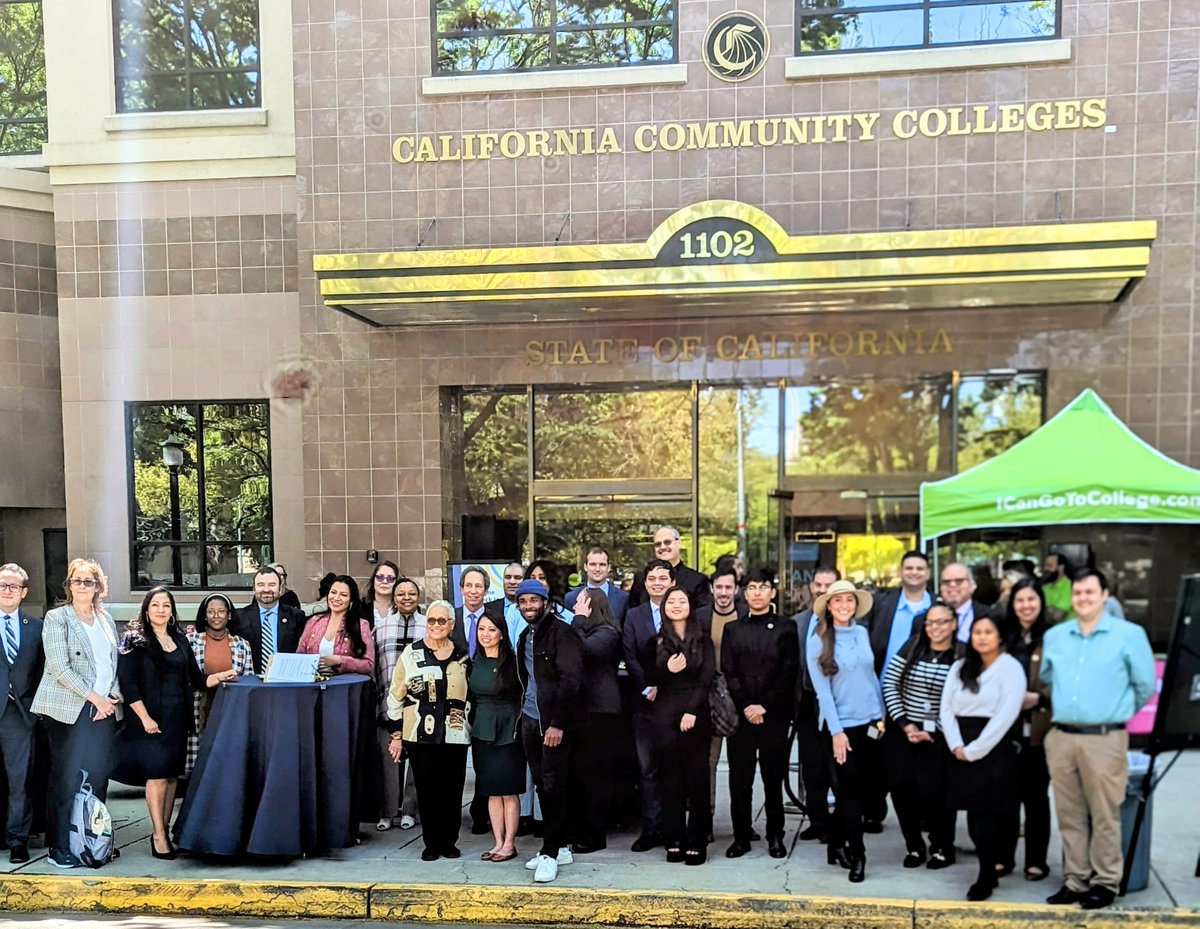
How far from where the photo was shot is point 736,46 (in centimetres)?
1026

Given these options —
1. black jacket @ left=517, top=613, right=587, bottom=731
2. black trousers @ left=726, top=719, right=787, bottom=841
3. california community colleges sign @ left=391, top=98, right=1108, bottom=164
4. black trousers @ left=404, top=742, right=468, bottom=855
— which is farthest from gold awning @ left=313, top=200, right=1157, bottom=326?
black trousers @ left=404, top=742, right=468, bottom=855

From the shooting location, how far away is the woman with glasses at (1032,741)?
6016mm

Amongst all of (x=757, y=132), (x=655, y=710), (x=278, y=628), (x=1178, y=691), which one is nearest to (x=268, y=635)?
(x=278, y=628)

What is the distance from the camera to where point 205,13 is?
11781mm

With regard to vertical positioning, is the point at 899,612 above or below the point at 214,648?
above

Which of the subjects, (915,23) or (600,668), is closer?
(600,668)

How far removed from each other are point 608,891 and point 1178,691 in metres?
3.45

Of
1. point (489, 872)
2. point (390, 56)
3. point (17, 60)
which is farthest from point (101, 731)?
point (17, 60)

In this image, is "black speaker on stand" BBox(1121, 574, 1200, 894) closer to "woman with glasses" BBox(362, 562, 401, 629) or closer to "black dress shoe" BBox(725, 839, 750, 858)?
"black dress shoe" BBox(725, 839, 750, 858)

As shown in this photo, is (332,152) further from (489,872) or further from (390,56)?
(489,872)

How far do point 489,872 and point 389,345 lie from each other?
6149 mm

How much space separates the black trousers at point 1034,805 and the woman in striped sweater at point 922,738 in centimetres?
43

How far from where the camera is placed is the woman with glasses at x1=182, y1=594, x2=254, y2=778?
6.99 m

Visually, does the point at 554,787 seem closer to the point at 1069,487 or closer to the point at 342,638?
the point at 342,638
